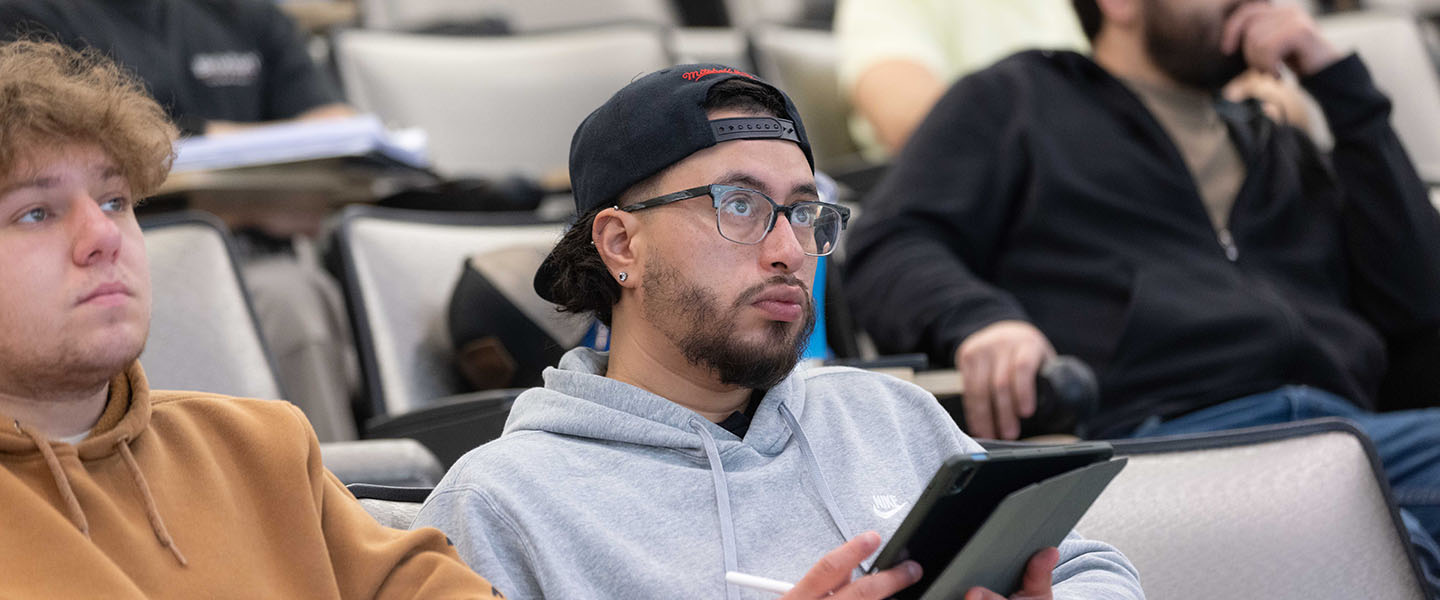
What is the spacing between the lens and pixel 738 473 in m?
1.22

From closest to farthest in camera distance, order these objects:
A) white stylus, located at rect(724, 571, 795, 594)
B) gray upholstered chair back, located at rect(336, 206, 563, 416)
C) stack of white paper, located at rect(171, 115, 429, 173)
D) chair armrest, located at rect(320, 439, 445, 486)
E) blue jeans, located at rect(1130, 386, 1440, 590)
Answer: white stylus, located at rect(724, 571, 795, 594) → chair armrest, located at rect(320, 439, 445, 486) → blue jeans, located at rect(1130, 386, 1440, 590) → gray upholstered chair back, located at rect(336, 206, 563, 416) → stack of white paper, located at rect(171, 115, 429, 173)

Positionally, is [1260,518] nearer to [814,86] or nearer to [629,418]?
[629,418]

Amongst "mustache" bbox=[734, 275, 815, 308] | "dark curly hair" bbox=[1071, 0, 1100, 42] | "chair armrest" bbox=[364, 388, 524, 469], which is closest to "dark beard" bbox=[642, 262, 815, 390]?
"mustache" bbox=[734, 275, 815, 308]

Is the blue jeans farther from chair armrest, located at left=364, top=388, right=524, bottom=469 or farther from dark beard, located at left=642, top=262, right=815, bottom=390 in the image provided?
chair armrest, located at left=364, top=388, right=524, bottom=469

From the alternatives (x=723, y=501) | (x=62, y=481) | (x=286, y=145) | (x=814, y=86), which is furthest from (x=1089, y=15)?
(x=62, y=481)

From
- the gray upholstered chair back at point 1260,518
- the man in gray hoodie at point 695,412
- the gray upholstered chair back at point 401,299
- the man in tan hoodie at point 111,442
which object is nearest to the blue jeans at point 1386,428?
the gray upholstered chair back at point 1260,518

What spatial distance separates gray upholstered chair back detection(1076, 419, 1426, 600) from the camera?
143cm

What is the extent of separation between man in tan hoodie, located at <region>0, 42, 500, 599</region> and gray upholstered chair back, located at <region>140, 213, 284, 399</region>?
2.07ft

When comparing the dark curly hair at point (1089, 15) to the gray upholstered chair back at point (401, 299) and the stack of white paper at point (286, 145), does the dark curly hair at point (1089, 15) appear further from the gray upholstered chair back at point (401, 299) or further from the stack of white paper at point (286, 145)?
the stack of white paper at point (286, 145)

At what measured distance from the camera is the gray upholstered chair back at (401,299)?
6.55ft

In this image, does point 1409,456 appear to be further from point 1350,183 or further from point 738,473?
point 738,473

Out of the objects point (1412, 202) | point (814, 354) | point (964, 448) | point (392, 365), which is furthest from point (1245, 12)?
point (392, 365)

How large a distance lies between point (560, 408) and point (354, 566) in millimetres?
235

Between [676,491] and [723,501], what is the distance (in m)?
0.04
